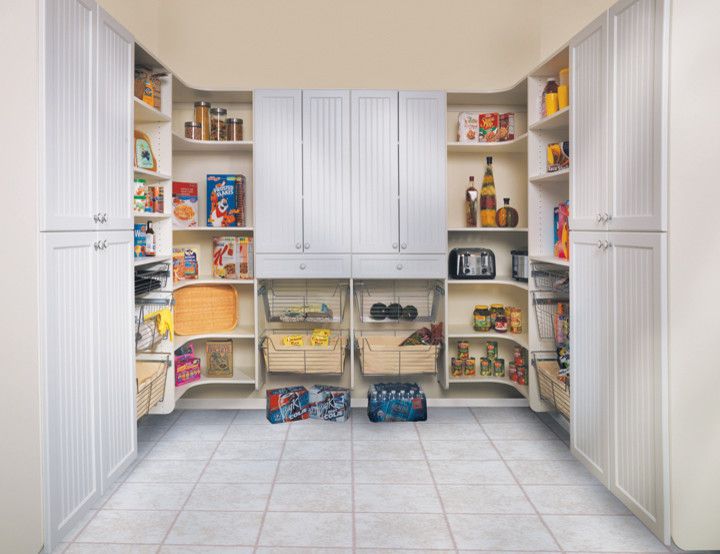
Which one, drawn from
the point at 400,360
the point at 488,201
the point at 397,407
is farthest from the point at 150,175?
the point at 488,201

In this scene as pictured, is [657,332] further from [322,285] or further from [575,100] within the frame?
[322,285]

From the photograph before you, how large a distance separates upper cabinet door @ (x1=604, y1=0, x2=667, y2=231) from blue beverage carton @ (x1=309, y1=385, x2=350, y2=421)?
2.03 meters

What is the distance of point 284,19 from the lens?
4289 millimetres

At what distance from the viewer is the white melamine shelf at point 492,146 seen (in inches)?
158

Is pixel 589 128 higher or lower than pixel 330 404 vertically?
higher

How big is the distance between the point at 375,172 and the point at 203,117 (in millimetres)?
1118

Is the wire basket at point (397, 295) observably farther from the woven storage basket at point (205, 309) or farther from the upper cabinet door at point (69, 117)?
the upper cabinet door at point (69, 117)

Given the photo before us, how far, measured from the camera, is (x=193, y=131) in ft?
13.1

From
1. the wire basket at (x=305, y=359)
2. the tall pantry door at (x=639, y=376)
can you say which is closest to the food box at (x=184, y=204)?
the wire basket at (x=305, y=359)

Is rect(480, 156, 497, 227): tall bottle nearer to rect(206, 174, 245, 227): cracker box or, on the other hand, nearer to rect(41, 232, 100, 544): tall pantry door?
rect(206, 174, 245, 227): cracker box

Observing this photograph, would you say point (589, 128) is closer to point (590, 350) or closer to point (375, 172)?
point (590, 350)

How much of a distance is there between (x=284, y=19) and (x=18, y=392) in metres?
3.08

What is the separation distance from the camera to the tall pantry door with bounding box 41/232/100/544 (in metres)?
2.18

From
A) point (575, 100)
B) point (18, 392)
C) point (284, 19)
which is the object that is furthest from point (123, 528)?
point (284, 19)
